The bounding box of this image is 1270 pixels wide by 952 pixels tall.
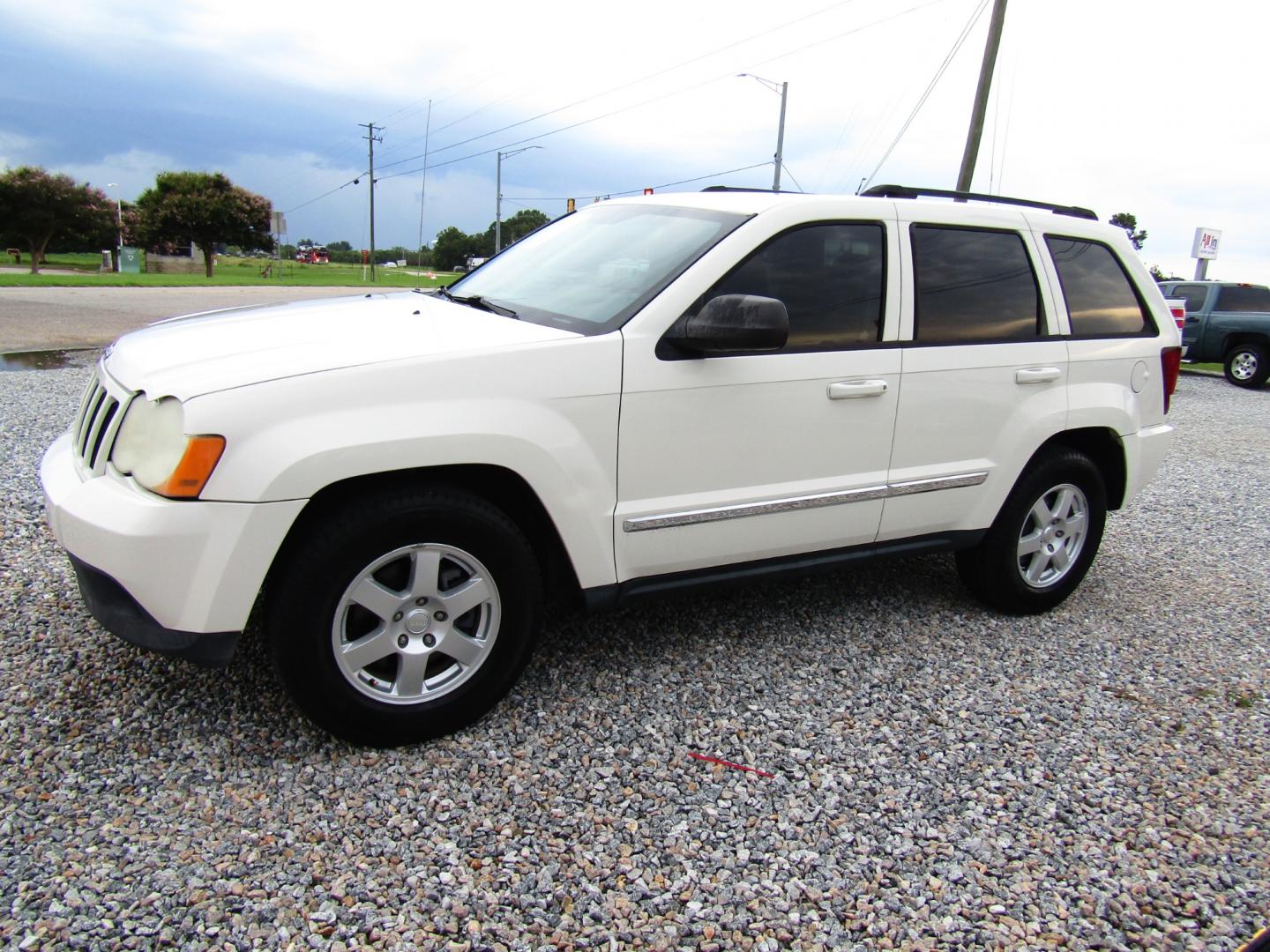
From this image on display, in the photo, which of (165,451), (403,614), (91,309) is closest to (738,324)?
(403,614)

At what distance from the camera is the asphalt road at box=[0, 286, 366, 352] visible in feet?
43.7

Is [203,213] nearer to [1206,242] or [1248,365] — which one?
[1206,242]

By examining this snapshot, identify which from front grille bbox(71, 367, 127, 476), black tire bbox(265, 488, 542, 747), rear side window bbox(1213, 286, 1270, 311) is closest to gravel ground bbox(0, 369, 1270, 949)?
black tire bbox(265, 488, 542, 747)

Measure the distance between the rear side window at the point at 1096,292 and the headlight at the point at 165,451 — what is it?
3.54 metres

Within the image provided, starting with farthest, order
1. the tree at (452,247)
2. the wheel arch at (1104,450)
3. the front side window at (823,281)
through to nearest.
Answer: the tree at (452,247) < the wheel arch at (1104,450) < the front side window at (823,281)

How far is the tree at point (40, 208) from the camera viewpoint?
43.9 meters

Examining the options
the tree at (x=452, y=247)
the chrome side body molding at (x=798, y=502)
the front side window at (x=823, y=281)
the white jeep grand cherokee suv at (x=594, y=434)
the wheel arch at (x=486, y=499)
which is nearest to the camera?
the white jeep grand cherokee suv at (x=594, y=434)

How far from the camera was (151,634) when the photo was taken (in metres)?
2.47

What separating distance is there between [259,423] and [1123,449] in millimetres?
3777

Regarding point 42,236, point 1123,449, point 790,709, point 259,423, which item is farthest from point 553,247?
point 42,236

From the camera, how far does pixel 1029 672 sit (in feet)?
11.9

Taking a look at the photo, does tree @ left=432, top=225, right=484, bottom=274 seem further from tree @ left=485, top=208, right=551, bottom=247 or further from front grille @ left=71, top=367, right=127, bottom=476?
Result: front grille @ left=71, top=367, right=127, bottom=476

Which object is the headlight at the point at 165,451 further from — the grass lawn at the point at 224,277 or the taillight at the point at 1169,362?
the taillight at the point at 1169,362

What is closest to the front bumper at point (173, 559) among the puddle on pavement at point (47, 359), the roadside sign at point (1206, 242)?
the puddle on pavement at point (47, 359)
